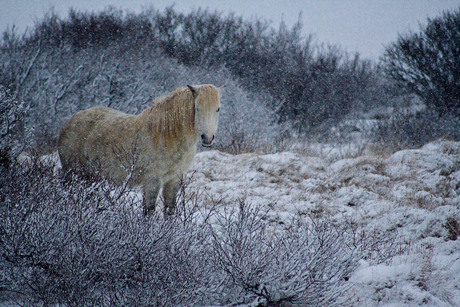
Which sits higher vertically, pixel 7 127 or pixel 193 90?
pixel 193 90

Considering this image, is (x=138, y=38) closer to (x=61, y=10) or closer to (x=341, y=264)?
(x=61, y=10)

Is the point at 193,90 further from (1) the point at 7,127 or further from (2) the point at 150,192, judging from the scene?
(1) the point at 7,127

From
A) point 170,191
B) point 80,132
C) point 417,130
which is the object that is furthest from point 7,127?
point 417,130

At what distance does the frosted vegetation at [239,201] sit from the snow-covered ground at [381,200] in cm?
2

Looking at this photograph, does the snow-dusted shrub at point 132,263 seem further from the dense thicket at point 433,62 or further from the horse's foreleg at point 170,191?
the dense thicket at point 433,62

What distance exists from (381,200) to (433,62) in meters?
10.6

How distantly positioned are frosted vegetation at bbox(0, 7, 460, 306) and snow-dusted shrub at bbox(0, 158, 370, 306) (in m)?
0.01

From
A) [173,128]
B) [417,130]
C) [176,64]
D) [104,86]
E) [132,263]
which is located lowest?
[132,263]

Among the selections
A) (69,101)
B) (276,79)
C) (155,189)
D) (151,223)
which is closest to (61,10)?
(69,101)

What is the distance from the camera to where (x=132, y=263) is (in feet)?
7.48

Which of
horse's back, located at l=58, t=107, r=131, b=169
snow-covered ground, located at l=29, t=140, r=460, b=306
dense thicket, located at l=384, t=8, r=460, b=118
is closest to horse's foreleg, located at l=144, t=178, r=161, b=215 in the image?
snow-covered ground, located at l=29, t=140, r=460, b=306

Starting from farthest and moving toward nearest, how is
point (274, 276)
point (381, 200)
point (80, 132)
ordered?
point (381, 200)
point (80, 132)
point (274, 276)

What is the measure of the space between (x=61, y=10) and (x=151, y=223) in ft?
63.8

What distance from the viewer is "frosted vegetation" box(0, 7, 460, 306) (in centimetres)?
219
